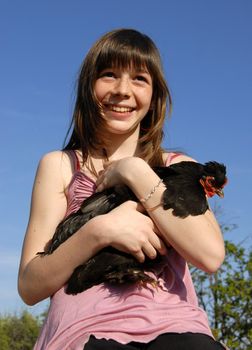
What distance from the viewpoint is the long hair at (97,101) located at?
132 inches

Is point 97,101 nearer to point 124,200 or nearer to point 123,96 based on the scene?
point 123,96

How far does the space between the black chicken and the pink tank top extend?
0.06 meters

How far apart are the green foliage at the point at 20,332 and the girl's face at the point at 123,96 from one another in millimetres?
36738

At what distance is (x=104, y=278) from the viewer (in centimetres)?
277

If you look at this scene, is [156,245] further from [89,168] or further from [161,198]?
[89,168]

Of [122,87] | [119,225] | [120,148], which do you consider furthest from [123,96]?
[119,225]

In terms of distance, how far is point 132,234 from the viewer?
2770 mm

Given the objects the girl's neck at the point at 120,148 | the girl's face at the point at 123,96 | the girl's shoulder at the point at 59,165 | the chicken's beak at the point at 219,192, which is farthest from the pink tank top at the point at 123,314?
the girl's face at the point at 123,96

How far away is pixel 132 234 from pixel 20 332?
3934cm

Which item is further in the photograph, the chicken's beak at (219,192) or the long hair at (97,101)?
the long hair at (97,101)

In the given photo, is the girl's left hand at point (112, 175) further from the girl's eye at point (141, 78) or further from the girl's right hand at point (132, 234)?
the girl's eye at point (141, 78)

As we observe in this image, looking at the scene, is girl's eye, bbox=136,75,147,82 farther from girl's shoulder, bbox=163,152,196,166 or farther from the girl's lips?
girl's shoulder, bbox=163,152,196,166

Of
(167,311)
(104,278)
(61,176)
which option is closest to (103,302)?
(104,278)

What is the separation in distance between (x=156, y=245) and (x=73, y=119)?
1128 millimetres
